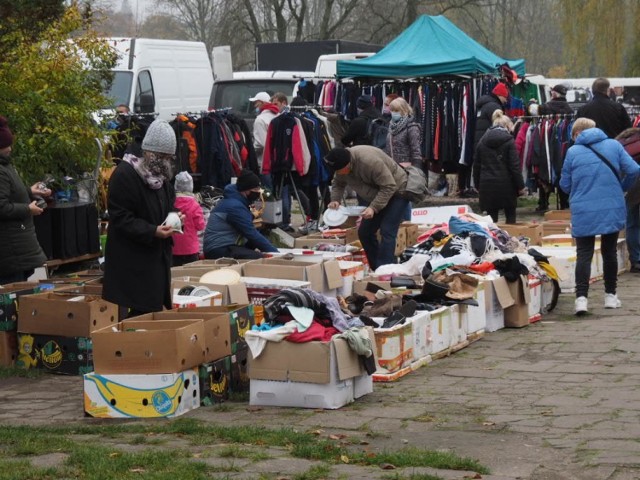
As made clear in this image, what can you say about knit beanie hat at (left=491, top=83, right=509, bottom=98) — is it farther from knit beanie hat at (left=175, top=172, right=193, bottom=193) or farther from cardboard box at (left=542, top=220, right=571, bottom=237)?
knit beanie hat at (left=175, top=172, right=193, bottom=193)

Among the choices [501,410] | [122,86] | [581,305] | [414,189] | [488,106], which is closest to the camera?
[501,410]

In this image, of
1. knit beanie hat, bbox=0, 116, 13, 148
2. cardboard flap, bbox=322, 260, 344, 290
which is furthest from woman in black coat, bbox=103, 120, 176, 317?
cardboard flap, bbox=322, 260, 344, 290

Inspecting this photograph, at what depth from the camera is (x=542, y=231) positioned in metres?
14.2

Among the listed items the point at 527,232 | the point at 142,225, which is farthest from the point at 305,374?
the point at 527,232

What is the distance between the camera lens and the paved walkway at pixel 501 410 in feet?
20.2

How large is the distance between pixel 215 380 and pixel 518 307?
12.2 ft

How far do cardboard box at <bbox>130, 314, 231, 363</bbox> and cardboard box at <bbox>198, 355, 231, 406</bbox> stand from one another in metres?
0.05

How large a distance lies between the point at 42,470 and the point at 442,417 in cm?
253

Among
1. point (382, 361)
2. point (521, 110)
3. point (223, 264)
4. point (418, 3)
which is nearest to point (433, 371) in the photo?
point (382, 361)

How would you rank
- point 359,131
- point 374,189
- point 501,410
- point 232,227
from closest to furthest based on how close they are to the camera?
point 501,410, point 232,227, point 374,189, point 359,131

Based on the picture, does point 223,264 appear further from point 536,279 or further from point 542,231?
point 542,231

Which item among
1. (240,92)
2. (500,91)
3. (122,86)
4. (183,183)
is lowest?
(183,183)

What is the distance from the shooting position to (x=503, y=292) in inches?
416

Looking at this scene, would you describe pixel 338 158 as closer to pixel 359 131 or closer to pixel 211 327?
pixel 211 327
